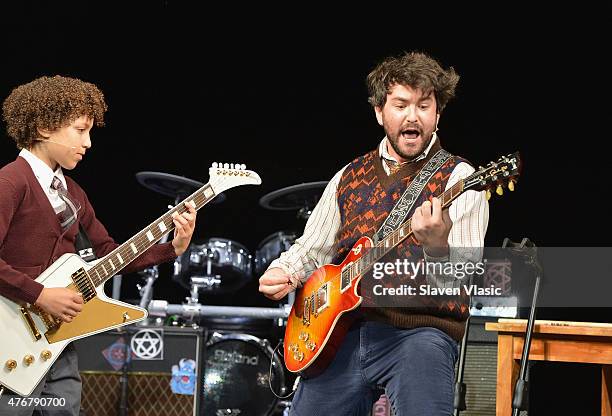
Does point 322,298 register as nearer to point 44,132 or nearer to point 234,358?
point 44,132

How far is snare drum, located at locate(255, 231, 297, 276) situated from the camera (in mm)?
5625

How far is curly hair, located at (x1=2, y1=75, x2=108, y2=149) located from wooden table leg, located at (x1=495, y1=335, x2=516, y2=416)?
187 cm

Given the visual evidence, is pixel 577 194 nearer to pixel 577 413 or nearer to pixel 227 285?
pixel 577 413

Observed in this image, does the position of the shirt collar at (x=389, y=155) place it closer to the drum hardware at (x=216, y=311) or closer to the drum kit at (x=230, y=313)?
the drum kit at (x=230, y=313)

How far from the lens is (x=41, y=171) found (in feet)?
10.5

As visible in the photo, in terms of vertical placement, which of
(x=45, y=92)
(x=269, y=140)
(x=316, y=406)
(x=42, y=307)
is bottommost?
(x=316, y=406)

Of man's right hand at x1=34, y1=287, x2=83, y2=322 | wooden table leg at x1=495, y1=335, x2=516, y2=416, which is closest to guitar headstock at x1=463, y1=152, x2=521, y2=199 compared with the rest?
wooden table leg at x1=495, y1=335, x2=516, y2=416

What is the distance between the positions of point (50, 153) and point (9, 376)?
2.78ft

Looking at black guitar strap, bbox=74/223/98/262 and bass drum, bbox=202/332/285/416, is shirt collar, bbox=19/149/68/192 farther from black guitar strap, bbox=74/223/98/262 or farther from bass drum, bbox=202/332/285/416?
bass drum, bbox=202/332/285/416

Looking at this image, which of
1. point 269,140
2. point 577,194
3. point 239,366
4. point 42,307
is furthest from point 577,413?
point 42,307

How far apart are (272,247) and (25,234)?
2.71 meters

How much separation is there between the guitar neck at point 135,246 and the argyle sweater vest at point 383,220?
0.69 metres

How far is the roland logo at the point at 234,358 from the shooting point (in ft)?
18.4

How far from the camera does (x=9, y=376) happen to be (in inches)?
119
